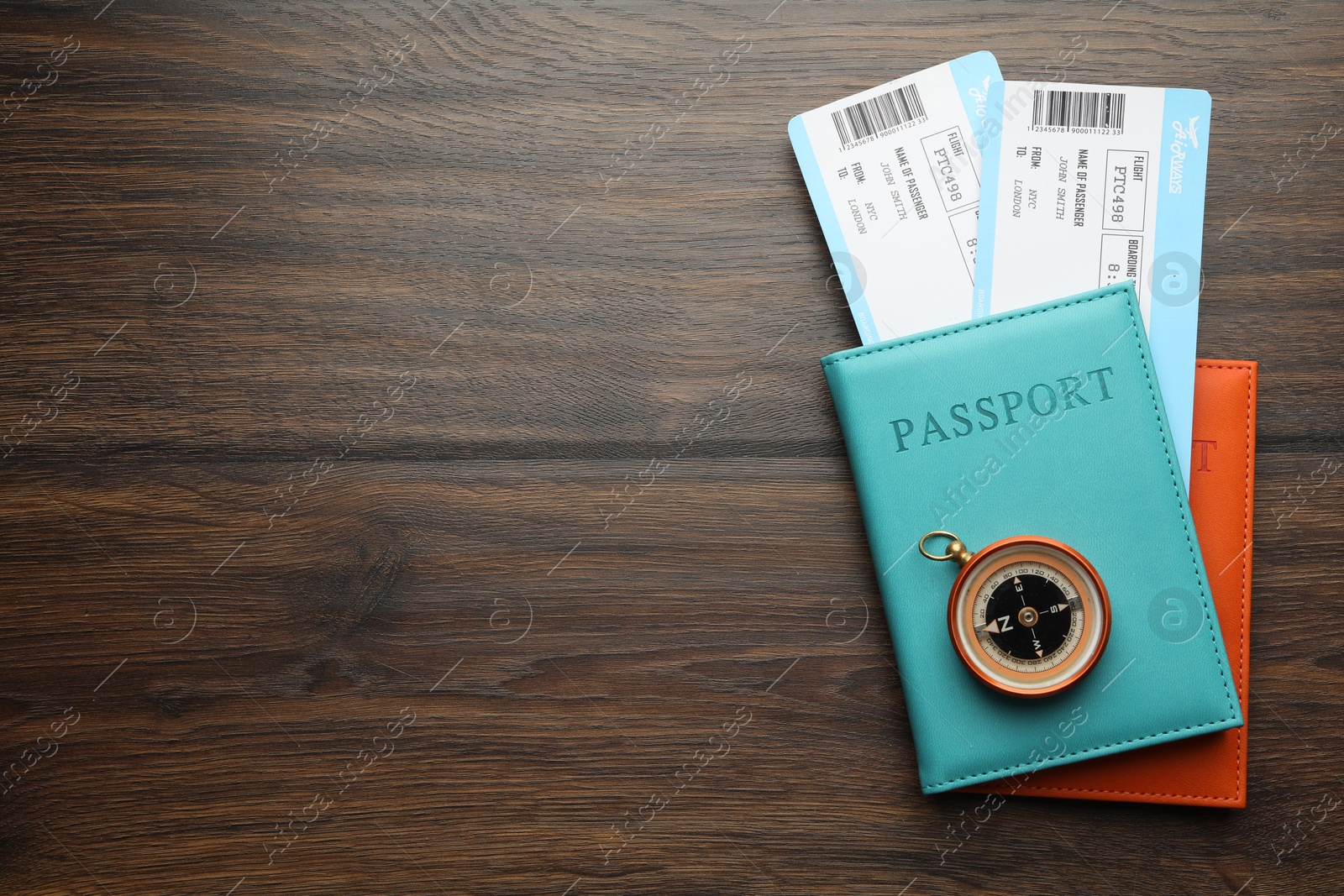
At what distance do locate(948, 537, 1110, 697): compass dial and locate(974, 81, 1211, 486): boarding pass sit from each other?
31 cm

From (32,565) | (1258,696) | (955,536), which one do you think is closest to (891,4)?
(955,536)

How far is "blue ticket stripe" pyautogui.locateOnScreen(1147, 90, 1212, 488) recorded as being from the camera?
3.34 feet

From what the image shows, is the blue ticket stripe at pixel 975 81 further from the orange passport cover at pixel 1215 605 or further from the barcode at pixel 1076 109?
the orange passport cover at pixel 1215 605

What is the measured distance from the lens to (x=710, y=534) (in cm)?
106

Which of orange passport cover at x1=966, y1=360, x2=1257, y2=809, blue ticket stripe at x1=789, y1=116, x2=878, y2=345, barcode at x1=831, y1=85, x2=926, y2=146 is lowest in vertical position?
orange passport cover at x1=966, y1=360, x2=1257, y2=809

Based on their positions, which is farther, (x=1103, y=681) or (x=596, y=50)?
(x=596, y=50)

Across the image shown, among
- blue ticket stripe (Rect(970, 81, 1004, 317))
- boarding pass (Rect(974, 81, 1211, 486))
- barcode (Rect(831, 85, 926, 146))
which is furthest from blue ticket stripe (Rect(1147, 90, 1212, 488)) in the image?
barcode (Rect(831, 85, 926, 146))

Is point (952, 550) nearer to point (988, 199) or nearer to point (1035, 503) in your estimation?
point (1035, 503)

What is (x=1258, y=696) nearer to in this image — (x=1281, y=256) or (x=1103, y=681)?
(x=1103, y=681)

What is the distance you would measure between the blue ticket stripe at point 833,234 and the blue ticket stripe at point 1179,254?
36 centimetres

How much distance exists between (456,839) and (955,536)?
0.74 m

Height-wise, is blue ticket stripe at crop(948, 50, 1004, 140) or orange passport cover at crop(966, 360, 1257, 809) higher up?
blue ticket stripe at crop(948, 50, 1004, 140)

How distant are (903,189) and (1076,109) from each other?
245 mm

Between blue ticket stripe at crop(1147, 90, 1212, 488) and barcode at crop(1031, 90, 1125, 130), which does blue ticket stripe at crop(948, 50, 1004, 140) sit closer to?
barcode at crop(1031, 90, 1125, 130)
